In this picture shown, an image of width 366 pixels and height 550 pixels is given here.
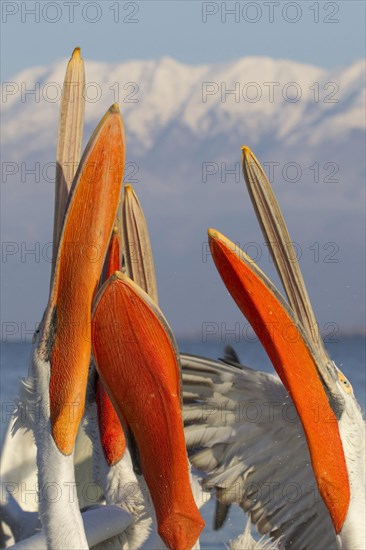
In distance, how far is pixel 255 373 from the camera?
5.87 metres

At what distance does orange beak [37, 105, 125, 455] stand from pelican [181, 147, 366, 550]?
1.36 feet

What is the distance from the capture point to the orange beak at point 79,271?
4.50 metres

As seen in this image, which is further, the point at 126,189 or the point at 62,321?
the point at 126,189

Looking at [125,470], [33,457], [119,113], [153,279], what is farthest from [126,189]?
[33,457]

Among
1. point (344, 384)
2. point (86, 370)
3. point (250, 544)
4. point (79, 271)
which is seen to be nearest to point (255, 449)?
point (250, 544)

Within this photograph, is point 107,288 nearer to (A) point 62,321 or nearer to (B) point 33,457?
(A) point 62,321

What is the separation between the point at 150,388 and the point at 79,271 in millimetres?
485

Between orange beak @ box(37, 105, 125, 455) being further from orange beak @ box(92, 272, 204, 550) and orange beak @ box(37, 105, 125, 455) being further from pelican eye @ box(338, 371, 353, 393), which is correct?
pelican eye @ box(338, 371, 353, 393)

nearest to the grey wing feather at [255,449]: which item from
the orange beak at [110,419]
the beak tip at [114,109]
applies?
the orange beak at [110,419]

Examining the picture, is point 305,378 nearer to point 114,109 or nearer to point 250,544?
point 114,109

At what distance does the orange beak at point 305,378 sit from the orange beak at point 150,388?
0.50 m

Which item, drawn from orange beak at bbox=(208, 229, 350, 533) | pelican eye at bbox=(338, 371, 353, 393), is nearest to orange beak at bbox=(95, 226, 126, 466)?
orange beak at bbox=(208, 229, 350, 533)

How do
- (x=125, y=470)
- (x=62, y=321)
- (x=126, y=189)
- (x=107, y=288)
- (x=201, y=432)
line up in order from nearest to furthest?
(x=107, y=288), (x=62, y=321), (x=126, y=189), (x=125, y=470), (x=201, y=432)

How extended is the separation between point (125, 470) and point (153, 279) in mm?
945
